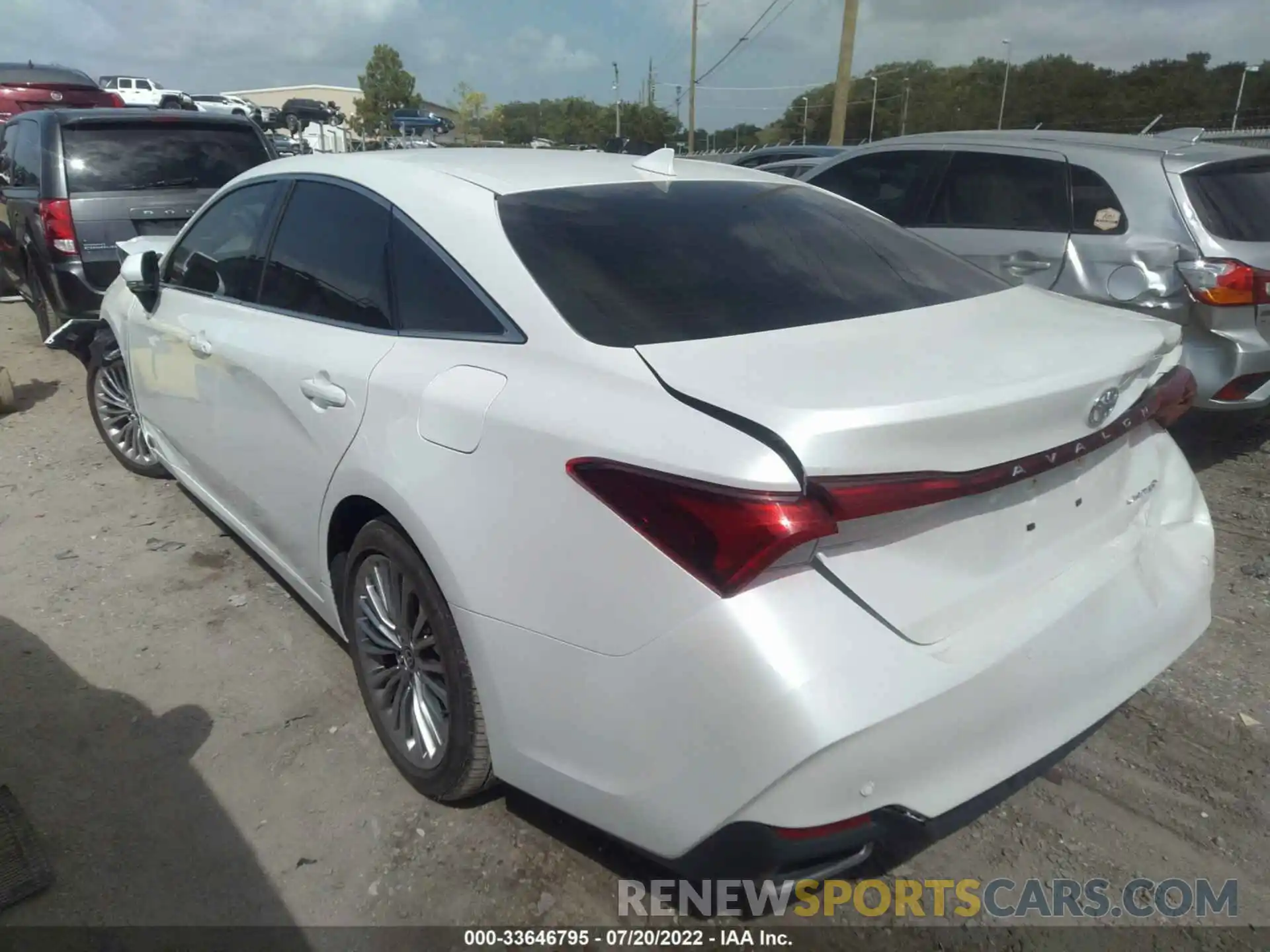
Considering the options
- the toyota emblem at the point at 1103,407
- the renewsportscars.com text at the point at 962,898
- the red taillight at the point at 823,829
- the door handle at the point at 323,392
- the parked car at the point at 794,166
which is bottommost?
the renewsportscars.com text at the point at 962,898

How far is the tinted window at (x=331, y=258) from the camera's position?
271cm

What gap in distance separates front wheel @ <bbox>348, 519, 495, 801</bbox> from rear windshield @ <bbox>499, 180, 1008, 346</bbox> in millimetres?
785

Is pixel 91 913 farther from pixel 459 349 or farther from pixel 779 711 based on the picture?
pixel 779 711

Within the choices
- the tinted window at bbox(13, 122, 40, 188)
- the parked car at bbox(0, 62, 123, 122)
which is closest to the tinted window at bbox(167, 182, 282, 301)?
the tinted window at bbox(13, 122, 40, 188)

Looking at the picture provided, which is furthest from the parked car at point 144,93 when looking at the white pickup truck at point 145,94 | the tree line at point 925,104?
the tree line at point 925,104

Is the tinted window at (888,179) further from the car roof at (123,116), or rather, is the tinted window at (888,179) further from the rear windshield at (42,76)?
the rear windshield at (42,76)

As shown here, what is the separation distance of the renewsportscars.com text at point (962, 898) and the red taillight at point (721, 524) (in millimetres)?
943

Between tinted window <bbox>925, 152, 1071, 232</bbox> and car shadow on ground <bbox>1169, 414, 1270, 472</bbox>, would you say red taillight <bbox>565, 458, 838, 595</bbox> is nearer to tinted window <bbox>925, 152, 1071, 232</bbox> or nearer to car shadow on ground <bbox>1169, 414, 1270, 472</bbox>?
tinted window <bbox>925, 152, 1071, 232</bbox>

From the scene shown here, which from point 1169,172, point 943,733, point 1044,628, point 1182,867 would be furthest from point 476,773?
point 1169,172

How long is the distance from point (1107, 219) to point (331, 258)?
12.9 ft

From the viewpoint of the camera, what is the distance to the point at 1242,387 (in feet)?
14.9

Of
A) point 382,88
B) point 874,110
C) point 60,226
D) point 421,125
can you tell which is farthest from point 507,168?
point 382,88

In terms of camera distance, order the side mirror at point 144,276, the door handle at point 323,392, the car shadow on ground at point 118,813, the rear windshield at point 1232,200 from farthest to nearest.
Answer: the rear windshield at point 1232,200
the side mirror at point 144,276
the door handle at point 323,392
the car shadow on ground at point 118,813

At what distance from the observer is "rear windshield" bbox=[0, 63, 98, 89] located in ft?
50.9
